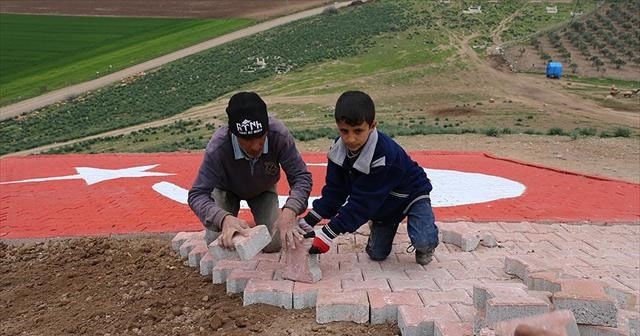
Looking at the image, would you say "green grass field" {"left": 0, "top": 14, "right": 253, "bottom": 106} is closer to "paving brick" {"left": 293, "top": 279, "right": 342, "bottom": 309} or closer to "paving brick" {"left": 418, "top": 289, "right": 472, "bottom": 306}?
"paving brick" {"left": 293, "top": 279, "right": 342, "bottom": 309}

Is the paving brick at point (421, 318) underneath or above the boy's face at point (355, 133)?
underneath

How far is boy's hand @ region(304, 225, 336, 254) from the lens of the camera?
426cm

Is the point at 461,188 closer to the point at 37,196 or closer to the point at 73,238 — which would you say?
the point at 73,238

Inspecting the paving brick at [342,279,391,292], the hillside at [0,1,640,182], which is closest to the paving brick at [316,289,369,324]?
the paving brick at [342,279,391,292]

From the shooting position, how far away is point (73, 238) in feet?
19.7

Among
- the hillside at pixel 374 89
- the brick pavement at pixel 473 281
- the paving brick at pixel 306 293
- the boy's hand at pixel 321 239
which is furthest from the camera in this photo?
the hillside at pixel 374 89

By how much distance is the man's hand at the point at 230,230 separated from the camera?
3.95 m

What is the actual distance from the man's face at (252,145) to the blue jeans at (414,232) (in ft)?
3.62

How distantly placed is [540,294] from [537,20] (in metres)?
45.0

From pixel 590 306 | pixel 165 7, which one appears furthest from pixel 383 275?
pixel 165 7

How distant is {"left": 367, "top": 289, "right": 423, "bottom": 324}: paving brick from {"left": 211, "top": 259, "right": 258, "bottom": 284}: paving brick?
109 centimetres

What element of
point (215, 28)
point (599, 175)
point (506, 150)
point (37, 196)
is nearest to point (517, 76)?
point (506, 150)

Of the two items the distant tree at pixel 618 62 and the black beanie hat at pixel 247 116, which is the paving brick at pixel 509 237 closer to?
the black beanie hat at pixel 247 116

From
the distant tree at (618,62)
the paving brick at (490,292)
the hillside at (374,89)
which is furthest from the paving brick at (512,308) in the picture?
the distant tree at (618,62)
